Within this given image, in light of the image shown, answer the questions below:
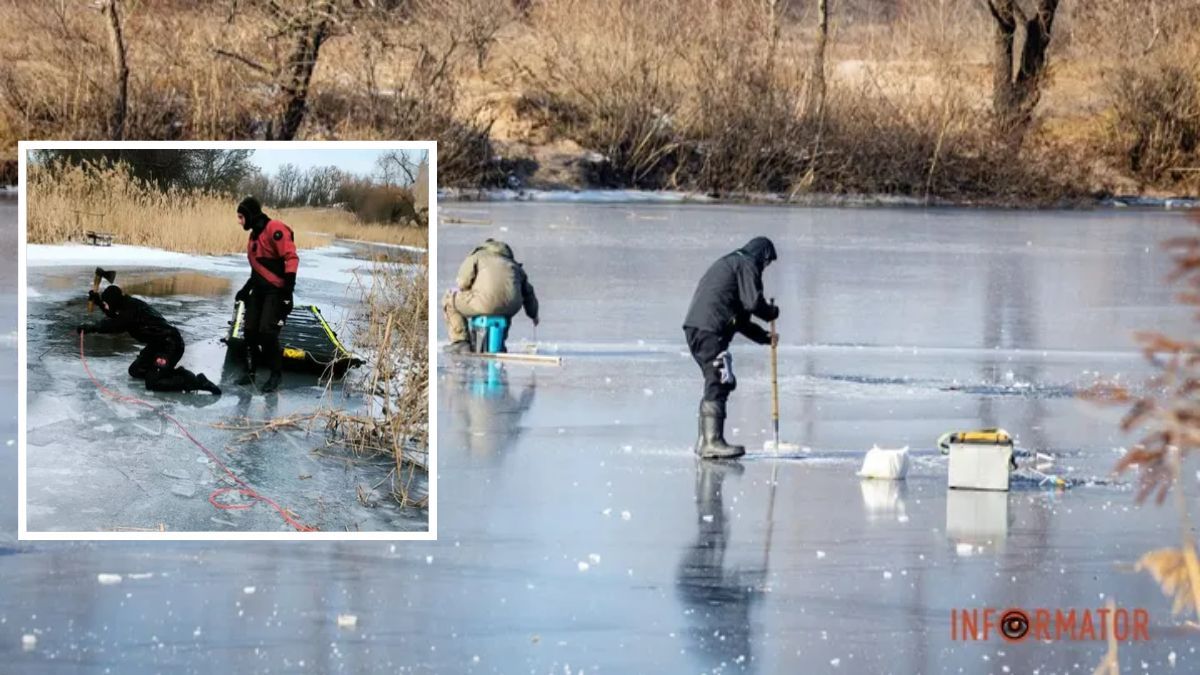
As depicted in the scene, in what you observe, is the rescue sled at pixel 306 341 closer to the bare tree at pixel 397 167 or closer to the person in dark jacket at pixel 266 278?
the person in dark jacket at pixel 266 278

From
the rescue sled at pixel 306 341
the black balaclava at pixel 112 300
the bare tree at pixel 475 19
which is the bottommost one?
the rescue sled at pixel 306 341

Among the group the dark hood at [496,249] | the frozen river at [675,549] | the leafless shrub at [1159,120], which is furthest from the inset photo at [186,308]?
the leafless shrub at [1159,120]

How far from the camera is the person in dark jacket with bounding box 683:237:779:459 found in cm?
934

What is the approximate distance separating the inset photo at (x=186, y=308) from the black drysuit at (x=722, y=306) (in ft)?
14.2

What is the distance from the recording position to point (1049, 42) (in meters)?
34.8

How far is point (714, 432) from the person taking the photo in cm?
935

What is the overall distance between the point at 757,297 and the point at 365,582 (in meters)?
3.08

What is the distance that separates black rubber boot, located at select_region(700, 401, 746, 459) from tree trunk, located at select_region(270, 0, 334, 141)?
60.9 feet

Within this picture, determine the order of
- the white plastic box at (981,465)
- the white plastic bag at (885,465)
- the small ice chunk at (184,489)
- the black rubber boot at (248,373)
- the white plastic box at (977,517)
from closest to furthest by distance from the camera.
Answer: the black rubber boot at (248,373), the small ice chunk at (184,489), the white plastic box at (977,517), the white plastic box at (981,465), the white plastic bag at (885,465)

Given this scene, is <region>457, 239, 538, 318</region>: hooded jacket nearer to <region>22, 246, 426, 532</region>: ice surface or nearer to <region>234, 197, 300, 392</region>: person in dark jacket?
<region>22, 246, 426, 532</region>: ice surface

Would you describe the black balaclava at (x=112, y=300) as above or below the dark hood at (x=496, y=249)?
above

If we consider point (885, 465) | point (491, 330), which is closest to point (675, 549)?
point (885, 465)

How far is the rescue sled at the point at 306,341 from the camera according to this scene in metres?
4.76

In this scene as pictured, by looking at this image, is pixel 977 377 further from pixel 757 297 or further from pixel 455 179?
pixel 455 179
